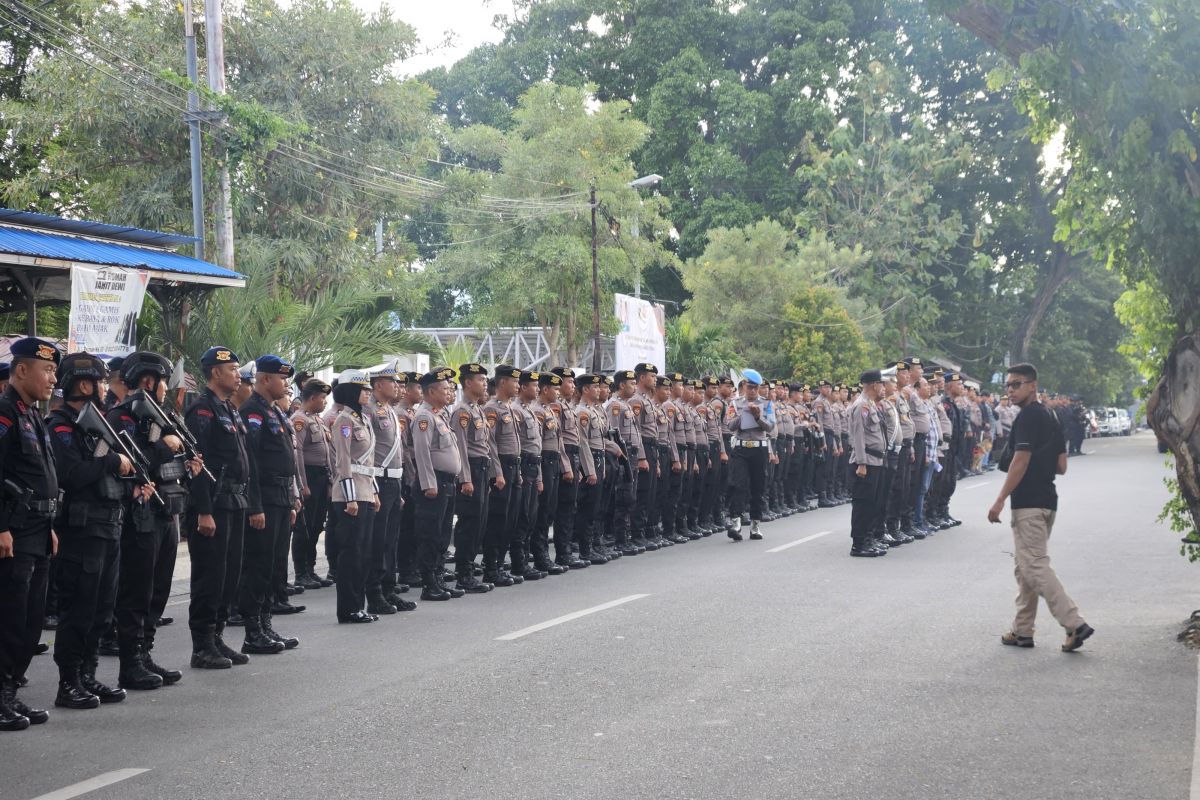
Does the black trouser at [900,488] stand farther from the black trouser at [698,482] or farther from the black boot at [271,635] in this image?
the black boot at [271,635]

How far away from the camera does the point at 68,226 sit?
16141 millimetres

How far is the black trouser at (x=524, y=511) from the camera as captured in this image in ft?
42.9

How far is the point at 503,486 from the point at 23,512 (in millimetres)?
6094

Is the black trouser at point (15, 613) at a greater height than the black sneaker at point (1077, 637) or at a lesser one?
greater

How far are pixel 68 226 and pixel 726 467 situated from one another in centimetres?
978

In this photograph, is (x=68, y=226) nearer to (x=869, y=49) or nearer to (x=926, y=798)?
(x=926, y=798)

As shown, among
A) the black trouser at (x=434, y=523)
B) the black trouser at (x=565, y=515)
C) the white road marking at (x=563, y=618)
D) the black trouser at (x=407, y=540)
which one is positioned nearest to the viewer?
the white road marking at (x=563, y=618)

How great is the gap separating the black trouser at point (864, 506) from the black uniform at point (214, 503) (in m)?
8.03

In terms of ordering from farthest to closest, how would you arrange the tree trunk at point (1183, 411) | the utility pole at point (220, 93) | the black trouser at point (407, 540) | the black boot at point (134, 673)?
the utility pole at point (220, 93) < the black trouser at point (407, 540) < the tree trunk at point (1183, 411) < the black boot at point (134, 673)

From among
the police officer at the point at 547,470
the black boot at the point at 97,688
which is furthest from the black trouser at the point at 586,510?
the black boot at the point at 97,688

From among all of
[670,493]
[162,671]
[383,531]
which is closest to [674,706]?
[162,671]

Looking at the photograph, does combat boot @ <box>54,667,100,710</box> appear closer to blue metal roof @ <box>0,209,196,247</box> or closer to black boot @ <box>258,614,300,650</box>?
black boot @ <box>258,614,300,650</box>

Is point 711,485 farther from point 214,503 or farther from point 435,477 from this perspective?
point 214,503

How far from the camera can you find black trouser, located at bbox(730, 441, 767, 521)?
666 inches
